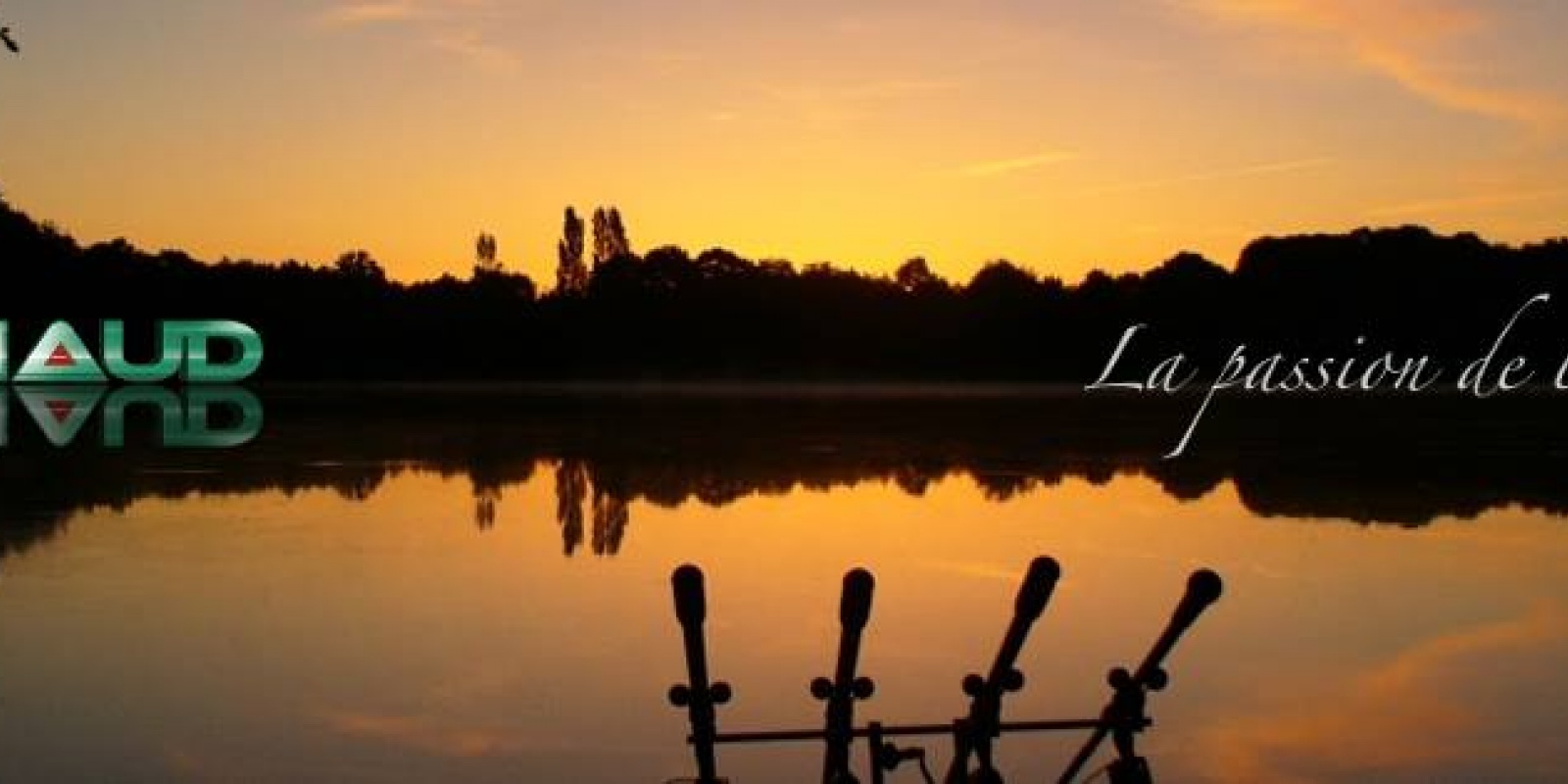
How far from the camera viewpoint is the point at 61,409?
59.3 metres

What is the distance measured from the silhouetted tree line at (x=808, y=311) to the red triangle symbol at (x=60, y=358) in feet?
73.4

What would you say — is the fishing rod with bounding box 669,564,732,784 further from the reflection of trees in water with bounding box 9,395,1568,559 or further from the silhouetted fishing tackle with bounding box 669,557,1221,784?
the reflection of trees in water with bounding box 9,395,1568,559

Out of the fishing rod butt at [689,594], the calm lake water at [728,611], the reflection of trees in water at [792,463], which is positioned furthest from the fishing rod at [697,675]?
the reflection of trees in water at [792,463]

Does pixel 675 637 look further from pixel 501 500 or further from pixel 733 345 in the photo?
pixel 733 345

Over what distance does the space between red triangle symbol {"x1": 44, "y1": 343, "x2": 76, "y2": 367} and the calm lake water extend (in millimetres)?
60746

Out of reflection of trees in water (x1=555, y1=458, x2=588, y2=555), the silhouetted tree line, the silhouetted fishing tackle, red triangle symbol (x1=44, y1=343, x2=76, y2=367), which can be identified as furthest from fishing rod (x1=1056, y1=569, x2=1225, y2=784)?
the silhouetted tree line

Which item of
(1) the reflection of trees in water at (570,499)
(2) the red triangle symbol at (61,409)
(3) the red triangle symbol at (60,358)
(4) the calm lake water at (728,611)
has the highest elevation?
(3) the red triangle symbol at (60,358)

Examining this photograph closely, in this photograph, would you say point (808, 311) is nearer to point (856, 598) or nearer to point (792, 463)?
point (792, 463)

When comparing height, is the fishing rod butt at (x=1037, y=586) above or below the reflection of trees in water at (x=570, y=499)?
above

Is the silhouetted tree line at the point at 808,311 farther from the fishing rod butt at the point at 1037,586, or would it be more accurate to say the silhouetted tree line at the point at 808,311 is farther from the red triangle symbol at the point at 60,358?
the fishing rod butt at the point at 1037,586

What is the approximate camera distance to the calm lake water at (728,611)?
1051 centimetres

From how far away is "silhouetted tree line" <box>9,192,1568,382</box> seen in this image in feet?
395

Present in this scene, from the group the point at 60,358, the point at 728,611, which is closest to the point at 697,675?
the point at 728,611

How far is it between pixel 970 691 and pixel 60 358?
92.5 m
